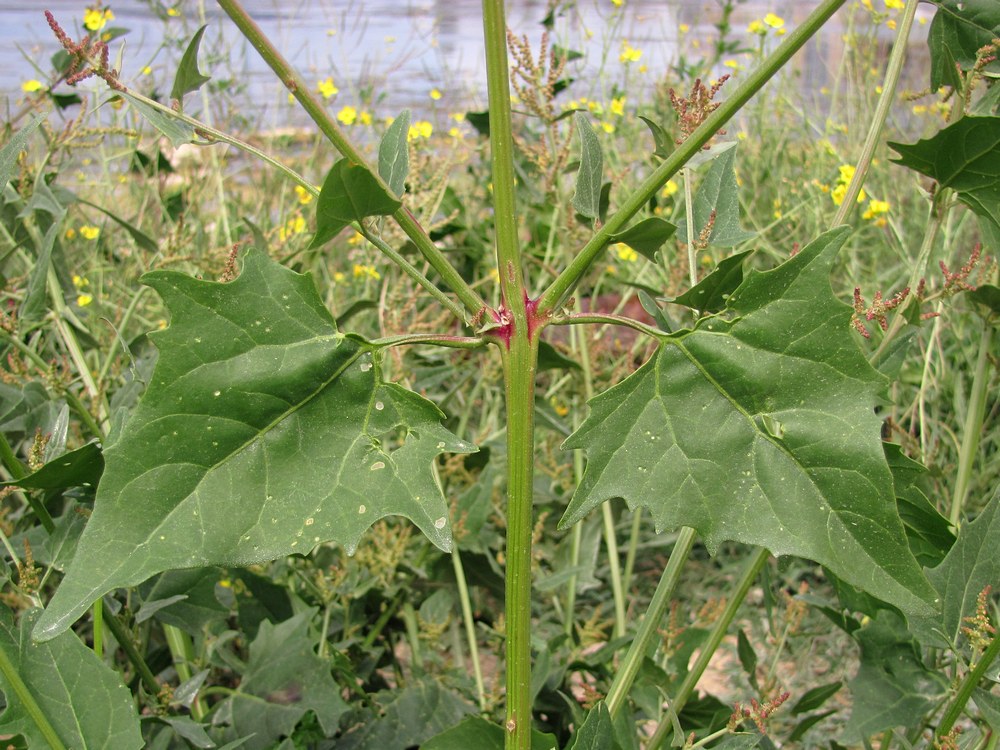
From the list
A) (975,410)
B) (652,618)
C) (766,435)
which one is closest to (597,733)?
(652,618)

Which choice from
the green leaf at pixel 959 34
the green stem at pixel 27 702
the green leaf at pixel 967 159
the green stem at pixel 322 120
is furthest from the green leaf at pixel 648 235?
the green stem at pixel 27 702

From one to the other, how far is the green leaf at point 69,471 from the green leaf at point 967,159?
27.0 inches

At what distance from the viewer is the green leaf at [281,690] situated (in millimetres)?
→ 1075

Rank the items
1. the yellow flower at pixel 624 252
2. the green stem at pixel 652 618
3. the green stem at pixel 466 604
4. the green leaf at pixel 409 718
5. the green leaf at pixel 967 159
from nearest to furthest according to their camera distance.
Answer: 1. the green leaf at pixel 967 159
2. the green stem at pixel 652 618
3. the green leaf at pixel 409 718
4. the green stem at pixel 466 604
5. the yellow flower at pixel 624 252

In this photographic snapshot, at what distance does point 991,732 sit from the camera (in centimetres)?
92

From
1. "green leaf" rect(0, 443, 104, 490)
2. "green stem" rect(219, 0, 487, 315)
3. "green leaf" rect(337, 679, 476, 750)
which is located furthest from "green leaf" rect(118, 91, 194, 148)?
"green leaf" rect(337, 679, 476, 750)

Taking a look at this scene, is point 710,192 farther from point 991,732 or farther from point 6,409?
point 6,409

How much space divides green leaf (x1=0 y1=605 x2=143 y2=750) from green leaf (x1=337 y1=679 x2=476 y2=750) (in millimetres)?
415

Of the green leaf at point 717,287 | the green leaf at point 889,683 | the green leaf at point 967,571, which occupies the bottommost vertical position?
the green leaf at point 889,683

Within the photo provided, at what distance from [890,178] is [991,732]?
2.19m

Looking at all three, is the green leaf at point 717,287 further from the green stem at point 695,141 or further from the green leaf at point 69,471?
the green leaf at point 69,471

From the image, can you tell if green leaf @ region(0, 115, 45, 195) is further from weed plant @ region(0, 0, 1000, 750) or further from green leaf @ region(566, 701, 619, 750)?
green leaf @ region(566, 701, 619, 750)

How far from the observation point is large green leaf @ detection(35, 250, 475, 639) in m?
0.63

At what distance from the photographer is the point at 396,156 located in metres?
0.76
